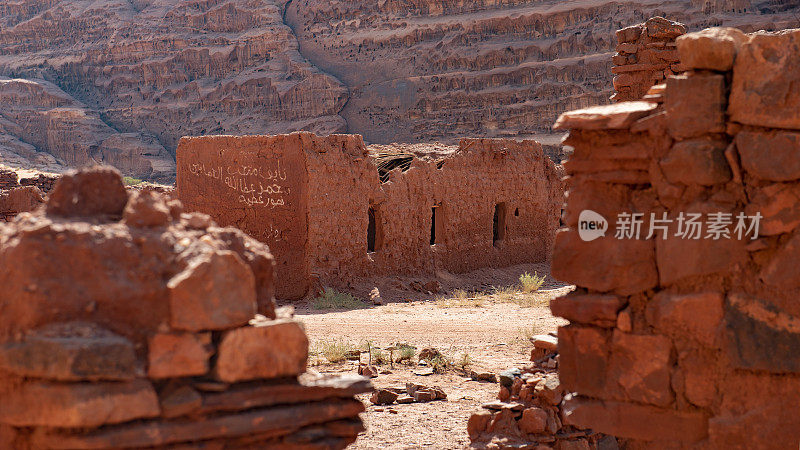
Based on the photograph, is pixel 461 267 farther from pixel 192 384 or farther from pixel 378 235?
pixel 192 384

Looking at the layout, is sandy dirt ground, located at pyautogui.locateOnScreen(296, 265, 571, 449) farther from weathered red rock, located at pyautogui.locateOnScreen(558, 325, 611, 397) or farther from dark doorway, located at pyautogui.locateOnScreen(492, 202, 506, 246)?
weathered red rock, located at pyautogui.locateOnScreen(558, 325, 611, 397)

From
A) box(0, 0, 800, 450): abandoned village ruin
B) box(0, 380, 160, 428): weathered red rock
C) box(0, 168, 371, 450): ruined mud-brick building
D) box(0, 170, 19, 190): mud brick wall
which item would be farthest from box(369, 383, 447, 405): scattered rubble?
box(0, 170, 19, 190): mud brick wall

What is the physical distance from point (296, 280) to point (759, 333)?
338 inches

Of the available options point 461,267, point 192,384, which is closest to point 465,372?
point 192,384

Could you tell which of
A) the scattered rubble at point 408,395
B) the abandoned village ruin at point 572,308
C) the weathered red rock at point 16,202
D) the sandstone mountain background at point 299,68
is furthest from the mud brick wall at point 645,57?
the sandstone mountain background at point 299,68

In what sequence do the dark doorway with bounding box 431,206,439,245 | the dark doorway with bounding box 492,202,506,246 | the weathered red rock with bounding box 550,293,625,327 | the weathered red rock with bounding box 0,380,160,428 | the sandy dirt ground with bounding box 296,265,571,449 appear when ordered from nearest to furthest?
the weathered red rock with bounding box 0,380,160,428
the weathered red rock with bounding box 550,293,625,327
the sandy dirt ground with bounding box 296,265,571,449
the dark doorway with bounding box 431,206,439,245
the dark doorway with bounding box 492,202,506,246

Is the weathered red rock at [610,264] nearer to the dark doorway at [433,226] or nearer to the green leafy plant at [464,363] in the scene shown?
the green leafy plant at [464,363]

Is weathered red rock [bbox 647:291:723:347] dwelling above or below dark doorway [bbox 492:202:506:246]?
above

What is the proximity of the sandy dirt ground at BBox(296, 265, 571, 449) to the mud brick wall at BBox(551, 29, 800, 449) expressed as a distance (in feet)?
7.90

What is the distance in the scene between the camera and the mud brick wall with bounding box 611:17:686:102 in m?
8.19

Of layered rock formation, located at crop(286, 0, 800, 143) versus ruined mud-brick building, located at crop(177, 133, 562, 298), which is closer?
ruined mud-brick building, located at crop(177, 133, 562, 298)

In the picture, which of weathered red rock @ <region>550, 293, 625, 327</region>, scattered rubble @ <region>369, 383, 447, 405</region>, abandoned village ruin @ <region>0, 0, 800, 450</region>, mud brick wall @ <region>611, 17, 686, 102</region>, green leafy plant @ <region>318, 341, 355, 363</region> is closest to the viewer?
abandoned village ruin @ <region>0, 0, 800, 450</region>

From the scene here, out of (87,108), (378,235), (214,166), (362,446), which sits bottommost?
(362,446)

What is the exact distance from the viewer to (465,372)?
7730 millimetres
